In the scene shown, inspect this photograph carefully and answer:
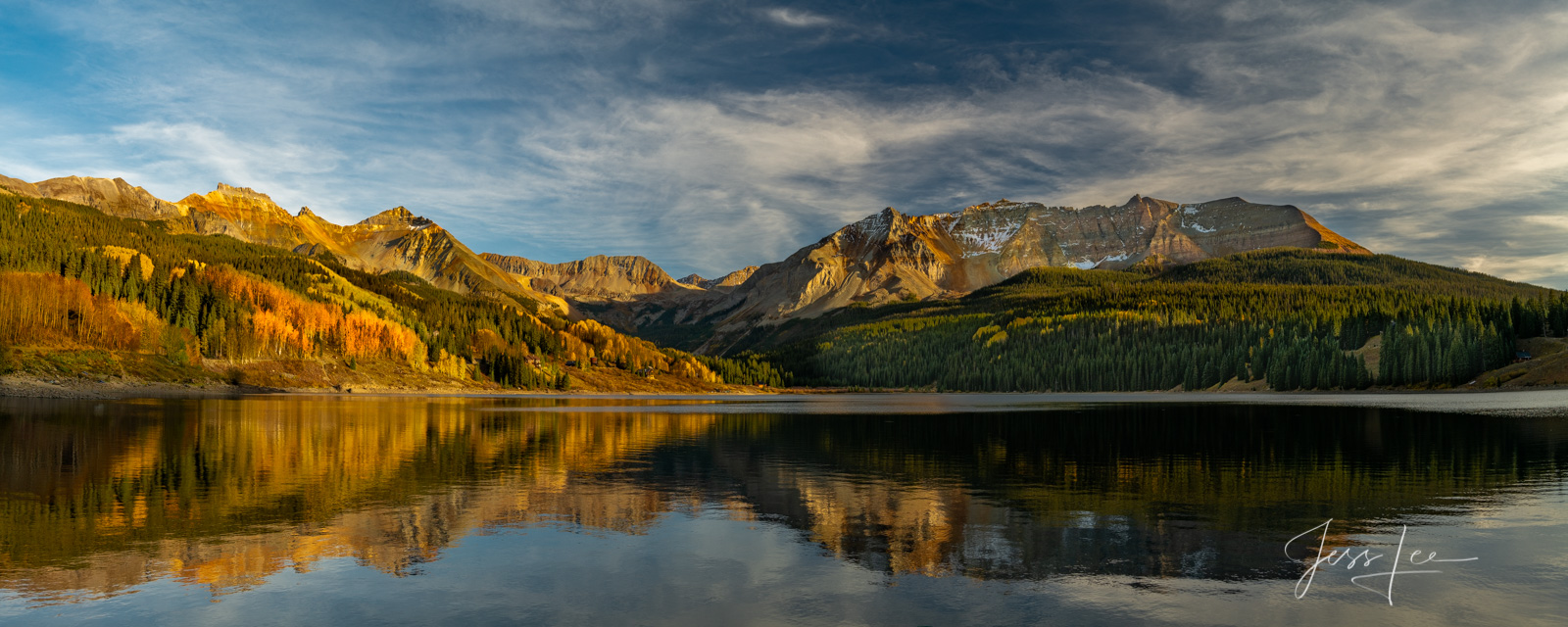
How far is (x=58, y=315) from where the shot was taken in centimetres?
16862

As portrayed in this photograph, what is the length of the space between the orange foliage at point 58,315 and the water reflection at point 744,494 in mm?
131116

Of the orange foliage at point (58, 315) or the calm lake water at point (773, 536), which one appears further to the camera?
the orange foliage at point (58, 315)

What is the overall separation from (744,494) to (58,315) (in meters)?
202

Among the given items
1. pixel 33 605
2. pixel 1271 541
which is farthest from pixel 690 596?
pixel 1271 541

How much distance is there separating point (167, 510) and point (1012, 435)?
5841cm

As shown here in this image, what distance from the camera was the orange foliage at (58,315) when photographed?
161m

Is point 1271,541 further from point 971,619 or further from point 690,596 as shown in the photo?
point 690,596

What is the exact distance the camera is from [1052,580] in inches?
772

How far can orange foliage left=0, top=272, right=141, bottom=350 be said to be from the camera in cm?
16100

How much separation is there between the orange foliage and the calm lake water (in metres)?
149
